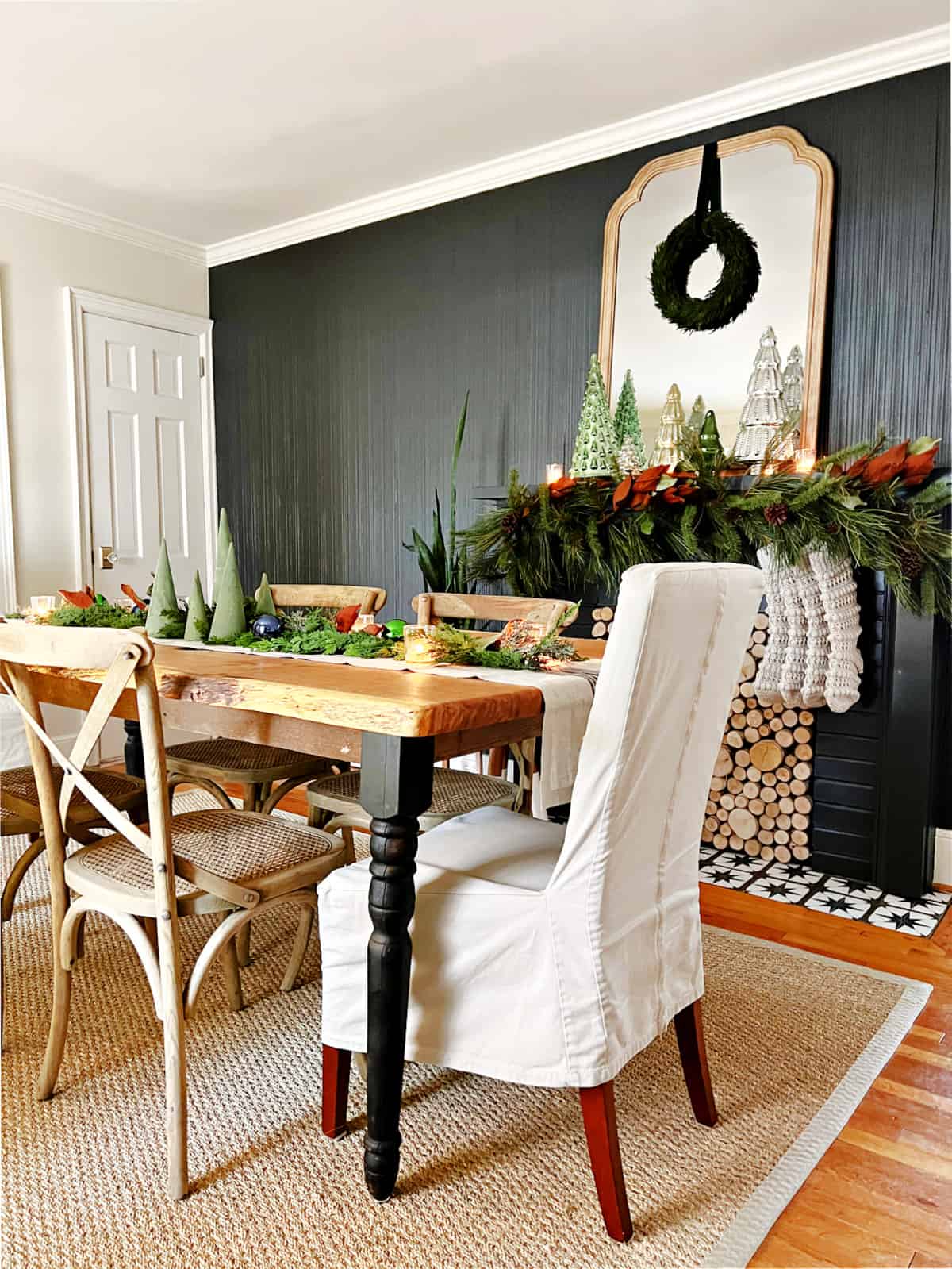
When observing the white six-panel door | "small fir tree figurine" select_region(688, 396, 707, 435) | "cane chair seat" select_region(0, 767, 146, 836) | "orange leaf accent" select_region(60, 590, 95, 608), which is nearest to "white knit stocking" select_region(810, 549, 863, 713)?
"small fir tree figurine" select_region(688, 396, 707, 435)

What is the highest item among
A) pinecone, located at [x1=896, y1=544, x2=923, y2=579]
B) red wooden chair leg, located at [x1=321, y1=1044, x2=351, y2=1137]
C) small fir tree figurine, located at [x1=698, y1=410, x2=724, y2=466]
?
small fir tree figurine, located at [x1=698, y1=410, x2=724, y2=466]

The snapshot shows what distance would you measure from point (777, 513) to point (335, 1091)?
1.98 metres

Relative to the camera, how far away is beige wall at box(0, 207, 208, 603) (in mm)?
3992

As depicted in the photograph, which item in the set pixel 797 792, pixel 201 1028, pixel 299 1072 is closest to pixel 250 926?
pixel 201 1028

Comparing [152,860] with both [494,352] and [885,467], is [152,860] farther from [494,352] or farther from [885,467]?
[494,352]

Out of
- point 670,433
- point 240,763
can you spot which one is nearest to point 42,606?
point 240,763

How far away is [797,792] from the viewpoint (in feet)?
9.58

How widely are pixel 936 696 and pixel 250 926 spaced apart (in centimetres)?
206

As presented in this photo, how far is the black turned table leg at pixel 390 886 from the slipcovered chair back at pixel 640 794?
0.73 feet

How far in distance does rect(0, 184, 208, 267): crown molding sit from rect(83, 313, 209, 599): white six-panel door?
39 cm

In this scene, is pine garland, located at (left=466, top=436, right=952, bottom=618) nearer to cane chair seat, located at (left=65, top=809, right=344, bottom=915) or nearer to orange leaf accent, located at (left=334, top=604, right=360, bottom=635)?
orange leaf accent, located at (left=334, top=604, right=360, bottom=635)

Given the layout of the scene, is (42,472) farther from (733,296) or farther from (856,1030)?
(856,1030)

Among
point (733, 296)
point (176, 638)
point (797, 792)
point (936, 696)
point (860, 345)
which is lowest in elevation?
point (797, 792)

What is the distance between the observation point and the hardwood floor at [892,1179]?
1341mm
